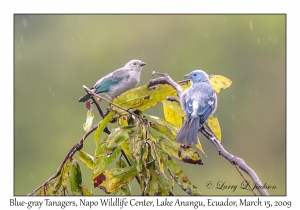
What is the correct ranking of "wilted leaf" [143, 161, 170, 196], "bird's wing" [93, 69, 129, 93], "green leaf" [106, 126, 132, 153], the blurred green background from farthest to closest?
the blurred green background
"bird's wing" [93, 69, 129, 93]
"green leaf" [106, 126, 132, 153]
"wilted leaf" [143, 161, 170, 196]

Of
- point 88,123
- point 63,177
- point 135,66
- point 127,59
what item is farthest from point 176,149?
point 127,59

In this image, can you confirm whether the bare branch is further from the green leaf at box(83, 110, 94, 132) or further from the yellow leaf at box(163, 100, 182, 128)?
the green leaf at box(83, 110, 94, 132)

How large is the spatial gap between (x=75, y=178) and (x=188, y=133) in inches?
30.2

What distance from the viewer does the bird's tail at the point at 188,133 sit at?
357cm

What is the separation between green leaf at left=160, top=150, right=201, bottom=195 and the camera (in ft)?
11.5

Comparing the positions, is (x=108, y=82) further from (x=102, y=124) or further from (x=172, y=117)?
(x=102, y=124)

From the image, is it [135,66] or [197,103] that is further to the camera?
[135,66]

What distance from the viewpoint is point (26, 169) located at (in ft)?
70.8

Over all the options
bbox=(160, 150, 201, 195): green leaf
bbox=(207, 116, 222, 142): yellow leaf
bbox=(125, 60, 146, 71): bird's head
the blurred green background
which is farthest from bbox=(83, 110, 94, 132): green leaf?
the blurred green background

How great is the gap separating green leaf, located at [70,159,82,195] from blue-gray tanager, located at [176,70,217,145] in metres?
0.71

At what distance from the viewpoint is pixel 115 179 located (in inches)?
144

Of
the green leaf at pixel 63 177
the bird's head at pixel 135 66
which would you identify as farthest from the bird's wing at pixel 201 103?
the bird's head at pixel 135 66
